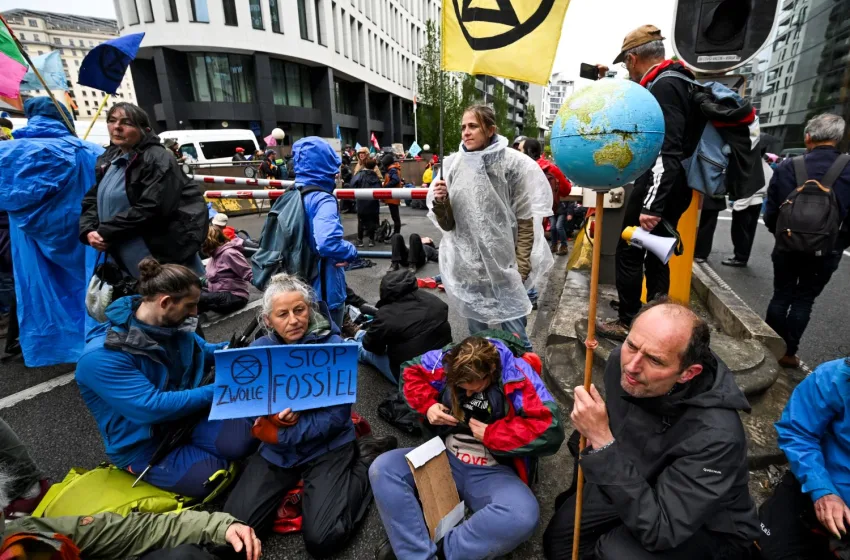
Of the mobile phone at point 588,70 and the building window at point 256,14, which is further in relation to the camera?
the building window at point 256,14

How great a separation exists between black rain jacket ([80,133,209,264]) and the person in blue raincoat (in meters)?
0.24

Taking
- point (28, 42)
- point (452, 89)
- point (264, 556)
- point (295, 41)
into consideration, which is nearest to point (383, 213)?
point (264, 556)

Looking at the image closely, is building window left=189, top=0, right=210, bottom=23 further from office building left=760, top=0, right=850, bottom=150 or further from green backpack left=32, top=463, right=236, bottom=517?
office building left=760, top=0, right=850, bottom=150

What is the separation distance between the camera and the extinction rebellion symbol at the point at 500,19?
223 cm

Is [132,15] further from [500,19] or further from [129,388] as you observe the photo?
[129,388]

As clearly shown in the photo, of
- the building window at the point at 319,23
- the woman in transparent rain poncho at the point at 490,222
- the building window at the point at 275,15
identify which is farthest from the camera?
the building window at the point at 319,23

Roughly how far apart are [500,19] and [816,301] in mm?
5094

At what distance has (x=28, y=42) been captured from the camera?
77.6m

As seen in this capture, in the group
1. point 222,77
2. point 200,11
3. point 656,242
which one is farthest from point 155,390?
point 200,11

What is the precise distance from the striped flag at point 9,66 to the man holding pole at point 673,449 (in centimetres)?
498

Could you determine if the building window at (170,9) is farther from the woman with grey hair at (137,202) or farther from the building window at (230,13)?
the woman with grey hair at (137,202)

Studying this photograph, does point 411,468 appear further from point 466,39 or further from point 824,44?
point 824,44

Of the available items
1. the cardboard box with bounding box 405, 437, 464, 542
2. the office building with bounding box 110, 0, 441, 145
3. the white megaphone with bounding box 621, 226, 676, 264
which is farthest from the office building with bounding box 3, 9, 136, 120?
the white megaphone with bounding box 621, 226, 676, 264

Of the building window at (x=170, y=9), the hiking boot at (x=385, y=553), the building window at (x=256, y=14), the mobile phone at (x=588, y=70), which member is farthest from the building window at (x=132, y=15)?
the hiking boot at (x=385, y=553)
